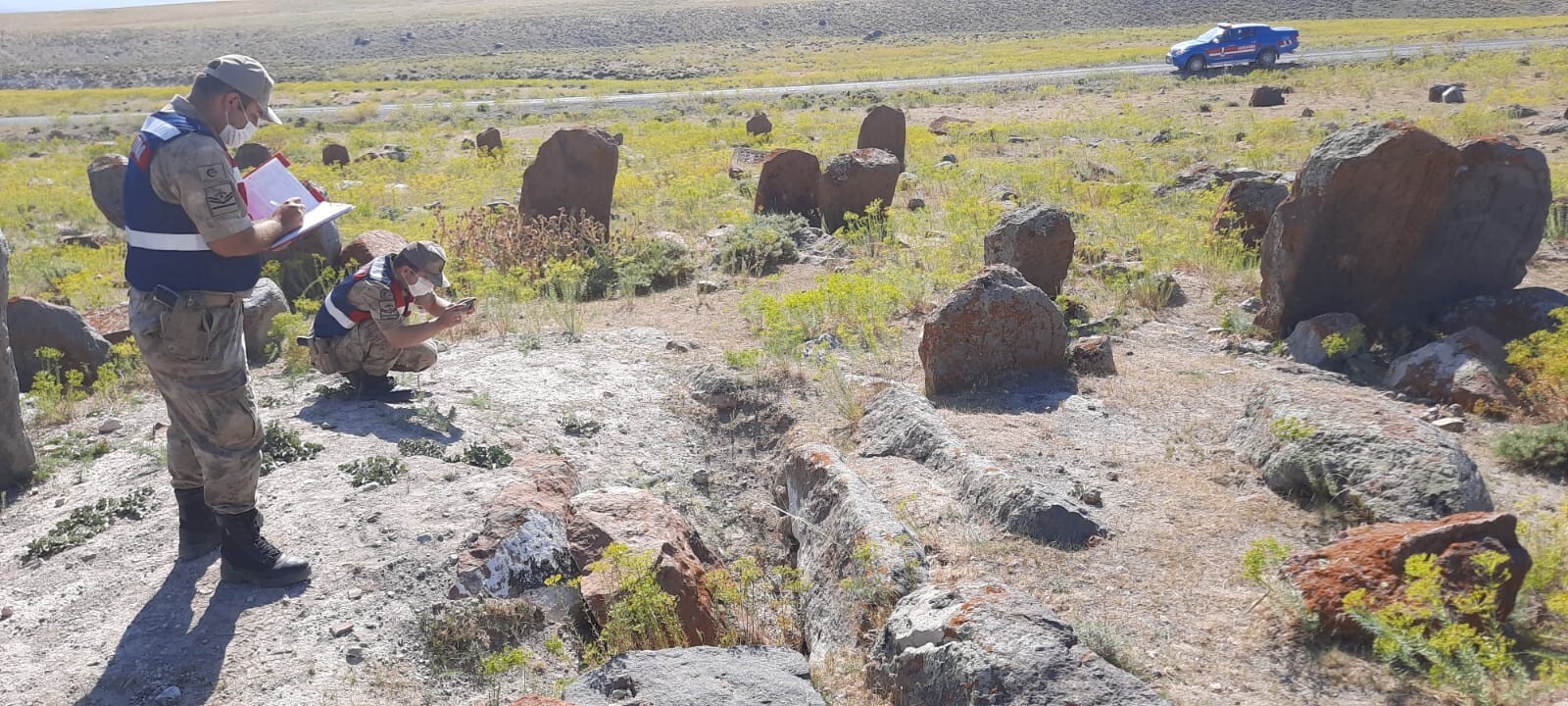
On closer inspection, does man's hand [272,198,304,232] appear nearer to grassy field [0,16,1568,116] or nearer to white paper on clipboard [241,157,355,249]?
white paper on clipboard [241,157,355,249]

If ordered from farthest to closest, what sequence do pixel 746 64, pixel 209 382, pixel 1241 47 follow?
1. pixel 746 64
2. pixel 1241 47
3. pixel 209 382

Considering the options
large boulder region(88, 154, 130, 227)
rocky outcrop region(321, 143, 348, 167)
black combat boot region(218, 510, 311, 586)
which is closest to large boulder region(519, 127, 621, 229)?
large boulder region(88, 154, 130, 227)

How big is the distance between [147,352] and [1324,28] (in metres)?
62.8

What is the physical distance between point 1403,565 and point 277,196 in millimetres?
4831

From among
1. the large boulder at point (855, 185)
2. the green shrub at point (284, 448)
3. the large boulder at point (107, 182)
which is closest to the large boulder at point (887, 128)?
the large boulder at point (855, 185)

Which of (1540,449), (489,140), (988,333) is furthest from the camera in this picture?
(489,140)

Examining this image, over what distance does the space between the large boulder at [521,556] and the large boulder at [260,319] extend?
4341 millimetres

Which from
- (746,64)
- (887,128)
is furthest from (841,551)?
(746,64)

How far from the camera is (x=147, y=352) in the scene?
469 centimetres

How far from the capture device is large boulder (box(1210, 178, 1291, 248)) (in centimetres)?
1028

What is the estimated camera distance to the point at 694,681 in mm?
3633

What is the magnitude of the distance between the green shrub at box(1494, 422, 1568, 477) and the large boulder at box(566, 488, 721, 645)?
430 centimetres

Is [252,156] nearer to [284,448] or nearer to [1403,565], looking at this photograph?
[284,448]

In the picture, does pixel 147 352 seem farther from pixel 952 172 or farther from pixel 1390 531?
pixel 952 172
